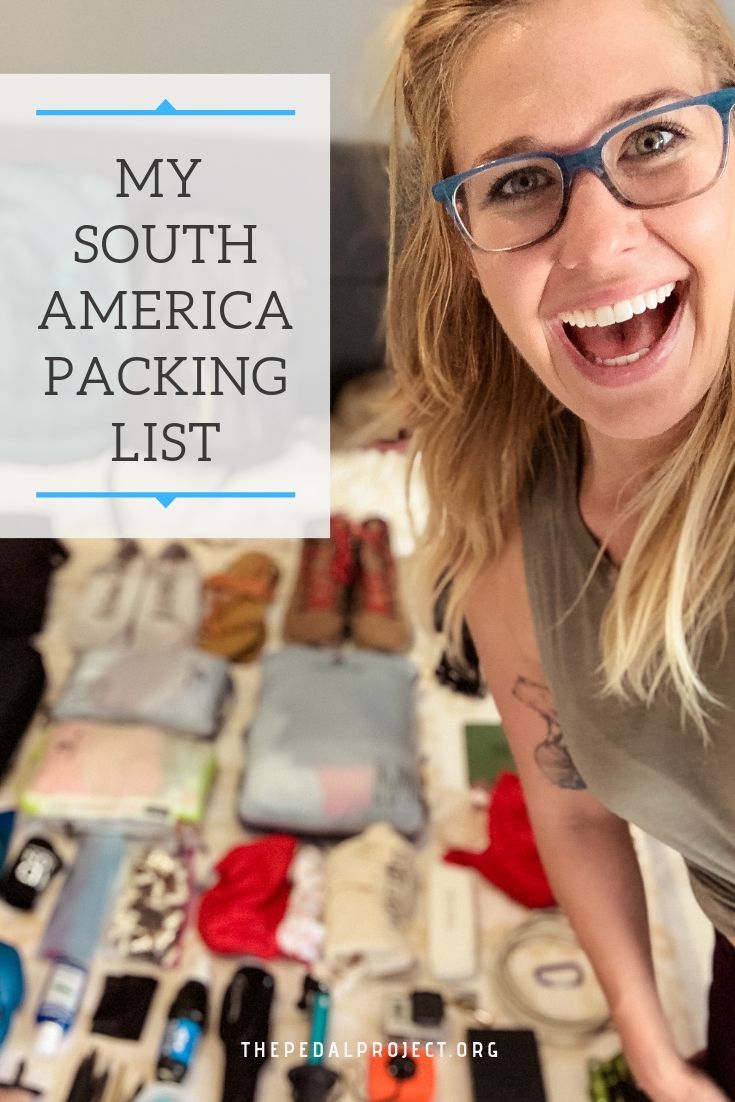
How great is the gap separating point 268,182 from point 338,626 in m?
0.76

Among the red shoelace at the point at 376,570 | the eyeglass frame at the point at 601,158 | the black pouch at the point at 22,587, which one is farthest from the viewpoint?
the red shoelace at the point at 376,570

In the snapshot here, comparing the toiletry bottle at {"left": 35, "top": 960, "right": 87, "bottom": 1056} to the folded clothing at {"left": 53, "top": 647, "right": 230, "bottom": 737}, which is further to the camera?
the folded clothing at {"left": 53, "top": 647, "right": 230, "bottom": 737}

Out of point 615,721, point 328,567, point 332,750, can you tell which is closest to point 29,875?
point 332,750

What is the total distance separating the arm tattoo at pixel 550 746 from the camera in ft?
2.67

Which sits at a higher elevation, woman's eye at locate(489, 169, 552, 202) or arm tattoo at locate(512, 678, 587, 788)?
woman's eye at locate(489, 169, 552, 202)

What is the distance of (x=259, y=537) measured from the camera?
180cm

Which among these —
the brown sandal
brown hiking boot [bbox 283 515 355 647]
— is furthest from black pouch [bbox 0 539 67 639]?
brown hiking boot [bbox 283 515 355 647]

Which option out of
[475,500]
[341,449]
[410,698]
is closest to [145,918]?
[410,698]

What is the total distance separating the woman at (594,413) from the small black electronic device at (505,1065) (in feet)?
0.60

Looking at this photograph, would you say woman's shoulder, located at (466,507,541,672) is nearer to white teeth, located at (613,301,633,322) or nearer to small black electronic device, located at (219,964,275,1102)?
white teeth, located at (613,301,633,322)

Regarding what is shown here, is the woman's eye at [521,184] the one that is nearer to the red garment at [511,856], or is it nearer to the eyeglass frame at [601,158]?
the eyeglass frame at [601,158]

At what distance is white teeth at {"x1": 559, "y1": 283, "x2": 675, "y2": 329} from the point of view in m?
0.50

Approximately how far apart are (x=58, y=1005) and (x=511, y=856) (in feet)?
1.95

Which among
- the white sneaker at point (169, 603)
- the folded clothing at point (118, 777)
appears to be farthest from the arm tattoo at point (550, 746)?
the white sneaker at point (169, 603)
